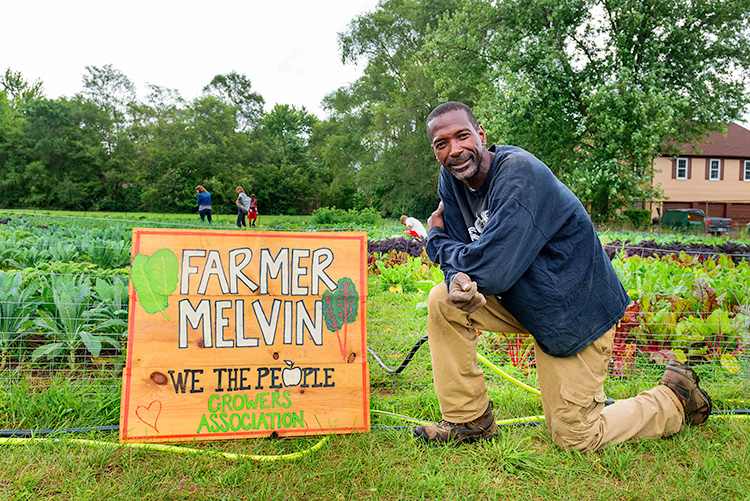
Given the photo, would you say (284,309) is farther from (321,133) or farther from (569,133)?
(321,133)

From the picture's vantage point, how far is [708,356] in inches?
125

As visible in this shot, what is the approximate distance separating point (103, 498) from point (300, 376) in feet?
2.94

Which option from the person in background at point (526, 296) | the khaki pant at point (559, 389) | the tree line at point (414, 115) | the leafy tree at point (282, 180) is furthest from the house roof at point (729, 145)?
the person in background at point (526, 296)

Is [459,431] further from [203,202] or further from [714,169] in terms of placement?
[714,169]

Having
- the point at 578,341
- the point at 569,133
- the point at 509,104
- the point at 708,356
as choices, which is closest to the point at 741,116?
the point at 569,133

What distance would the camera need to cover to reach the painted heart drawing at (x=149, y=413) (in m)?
2.21

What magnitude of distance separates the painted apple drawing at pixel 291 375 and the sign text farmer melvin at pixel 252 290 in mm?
117

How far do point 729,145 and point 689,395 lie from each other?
38.5 m

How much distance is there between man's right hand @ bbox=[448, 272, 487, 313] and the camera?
1919 millimetres

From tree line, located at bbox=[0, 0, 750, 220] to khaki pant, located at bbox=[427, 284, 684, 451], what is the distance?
1556 cm

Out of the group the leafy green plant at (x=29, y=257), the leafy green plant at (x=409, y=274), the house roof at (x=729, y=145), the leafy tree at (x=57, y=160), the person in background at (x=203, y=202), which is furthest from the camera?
the leafy tree at (x=57, y=160)

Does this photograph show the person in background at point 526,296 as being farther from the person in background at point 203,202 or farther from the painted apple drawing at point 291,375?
the person in background at point 203,202

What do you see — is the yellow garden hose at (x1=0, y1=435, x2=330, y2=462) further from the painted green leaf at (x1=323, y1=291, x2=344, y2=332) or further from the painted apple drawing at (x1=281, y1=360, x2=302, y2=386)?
the painted green leaf at (x1=323, y1=291, x2=344, y2=332)

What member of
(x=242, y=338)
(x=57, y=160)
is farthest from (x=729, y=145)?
(x=57, y=160)
